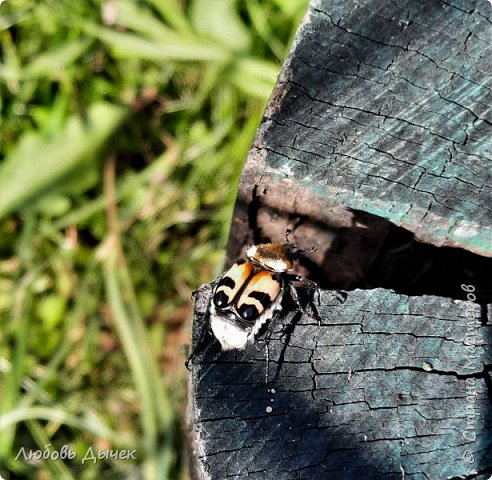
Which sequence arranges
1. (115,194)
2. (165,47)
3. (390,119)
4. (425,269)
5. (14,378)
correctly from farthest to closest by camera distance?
(115,194) → (165,47) → (14,378) → (425,269) → (390,119)

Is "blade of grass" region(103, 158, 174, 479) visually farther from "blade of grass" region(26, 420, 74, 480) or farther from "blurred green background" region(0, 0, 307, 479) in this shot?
"blade of grass" region(26, 420, 74, 480)

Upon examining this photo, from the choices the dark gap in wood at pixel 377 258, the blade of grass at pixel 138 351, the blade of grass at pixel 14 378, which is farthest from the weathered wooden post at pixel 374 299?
the blade of grass at pixel 14 378

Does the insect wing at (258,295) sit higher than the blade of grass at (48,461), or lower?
higher

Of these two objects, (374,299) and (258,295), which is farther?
(258,295)

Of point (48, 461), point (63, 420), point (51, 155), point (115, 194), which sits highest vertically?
point (51, 155)

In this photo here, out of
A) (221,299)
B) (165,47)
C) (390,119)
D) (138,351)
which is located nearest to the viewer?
(390,119)

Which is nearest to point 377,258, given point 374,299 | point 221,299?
point 374,299

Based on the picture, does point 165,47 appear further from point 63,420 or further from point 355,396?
point 355,396

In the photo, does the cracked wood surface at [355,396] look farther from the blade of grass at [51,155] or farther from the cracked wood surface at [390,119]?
the blade of grass at [51,155]
